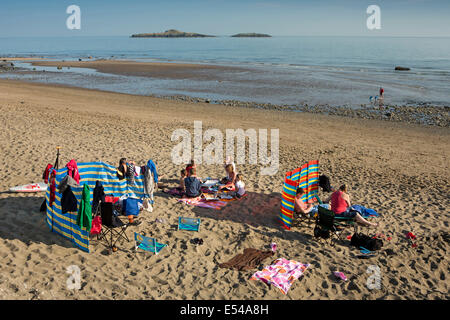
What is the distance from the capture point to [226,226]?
7672 mm

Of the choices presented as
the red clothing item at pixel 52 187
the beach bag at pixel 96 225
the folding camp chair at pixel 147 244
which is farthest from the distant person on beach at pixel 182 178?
the red clothing item at pixel 52 187

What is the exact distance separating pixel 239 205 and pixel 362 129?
12.4 metres

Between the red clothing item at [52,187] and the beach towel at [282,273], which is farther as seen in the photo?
the red clothing item at [52,187]

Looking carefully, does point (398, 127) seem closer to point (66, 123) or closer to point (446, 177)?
point (446, 177)

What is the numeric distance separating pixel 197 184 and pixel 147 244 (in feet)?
8.70

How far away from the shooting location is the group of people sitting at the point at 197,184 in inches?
348

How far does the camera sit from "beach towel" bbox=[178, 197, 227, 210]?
8.54 m

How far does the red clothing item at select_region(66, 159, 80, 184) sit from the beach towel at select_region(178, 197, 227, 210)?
9.12ft

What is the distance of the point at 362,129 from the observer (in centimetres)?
1859

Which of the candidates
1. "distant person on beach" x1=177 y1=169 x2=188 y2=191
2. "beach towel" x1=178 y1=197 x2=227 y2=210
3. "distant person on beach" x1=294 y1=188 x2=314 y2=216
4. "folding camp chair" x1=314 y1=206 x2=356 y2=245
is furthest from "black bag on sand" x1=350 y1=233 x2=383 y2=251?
"distant person on beach" x1=177 y1=169 x2=188 y2=191

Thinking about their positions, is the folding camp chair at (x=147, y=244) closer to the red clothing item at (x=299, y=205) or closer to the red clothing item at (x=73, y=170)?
the red clothing item at (x=73, y=170)

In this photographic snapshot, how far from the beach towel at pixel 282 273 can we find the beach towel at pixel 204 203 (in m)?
2.59

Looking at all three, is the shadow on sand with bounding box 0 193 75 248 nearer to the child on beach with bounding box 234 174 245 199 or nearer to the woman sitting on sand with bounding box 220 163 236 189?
the child on beach with bounding box 234 174 245 199
